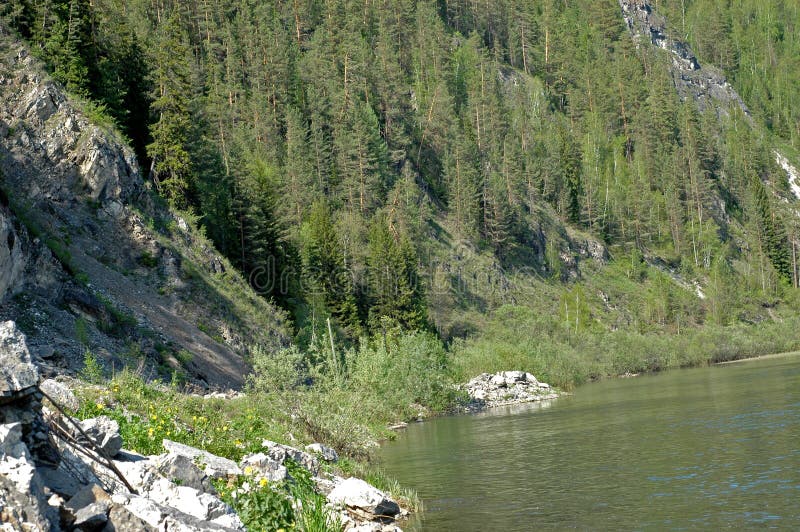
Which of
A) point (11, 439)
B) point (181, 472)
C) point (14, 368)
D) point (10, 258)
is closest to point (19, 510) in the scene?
point (11, 439)

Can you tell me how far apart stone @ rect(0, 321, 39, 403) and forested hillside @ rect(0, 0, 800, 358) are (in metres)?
47.0

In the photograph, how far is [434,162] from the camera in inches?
4946

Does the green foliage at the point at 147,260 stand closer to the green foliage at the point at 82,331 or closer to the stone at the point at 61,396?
the green foliage at the point at 82,331

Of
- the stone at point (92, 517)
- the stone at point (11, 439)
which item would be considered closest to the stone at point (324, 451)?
the stone at point (92, 517)

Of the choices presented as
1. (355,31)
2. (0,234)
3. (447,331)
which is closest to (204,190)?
(0,234)

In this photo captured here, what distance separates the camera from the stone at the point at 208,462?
16609mm

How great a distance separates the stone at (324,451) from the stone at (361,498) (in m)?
5.36

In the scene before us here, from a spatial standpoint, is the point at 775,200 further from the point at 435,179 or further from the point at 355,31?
the point at 355,31

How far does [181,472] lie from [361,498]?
8036mm

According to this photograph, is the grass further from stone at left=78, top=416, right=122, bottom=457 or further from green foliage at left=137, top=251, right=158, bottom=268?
green foliage at left=137, top=251, right=158, bottom=268

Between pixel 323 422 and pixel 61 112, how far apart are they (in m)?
28.9

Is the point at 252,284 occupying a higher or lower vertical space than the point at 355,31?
lower

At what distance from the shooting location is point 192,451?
1722 centimetres

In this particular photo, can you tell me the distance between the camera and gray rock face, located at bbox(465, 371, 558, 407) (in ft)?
232
